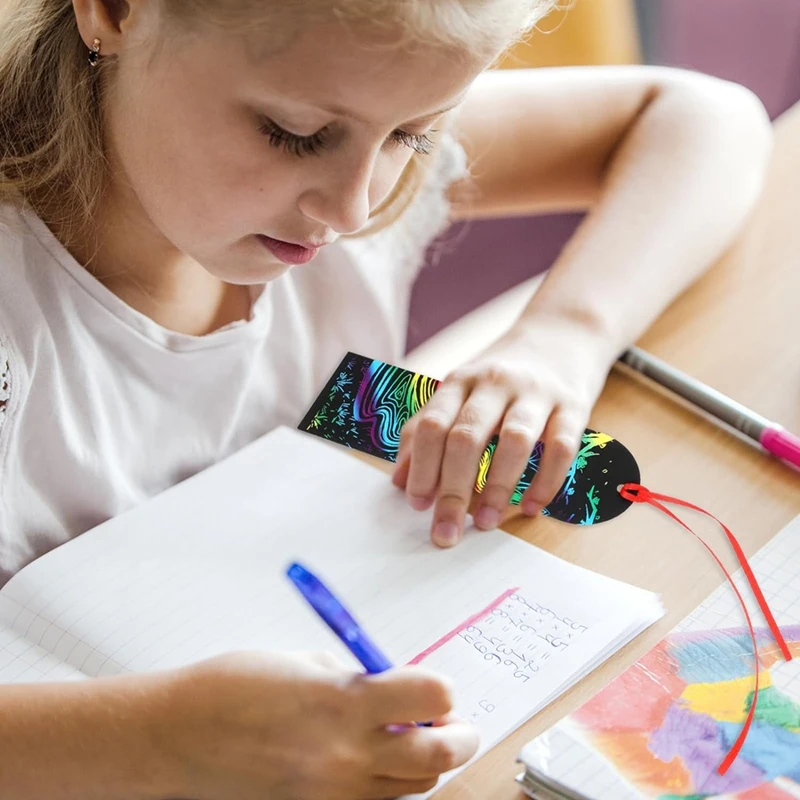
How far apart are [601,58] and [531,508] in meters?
0.92

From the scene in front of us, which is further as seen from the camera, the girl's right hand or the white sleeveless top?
the white sleeveless top

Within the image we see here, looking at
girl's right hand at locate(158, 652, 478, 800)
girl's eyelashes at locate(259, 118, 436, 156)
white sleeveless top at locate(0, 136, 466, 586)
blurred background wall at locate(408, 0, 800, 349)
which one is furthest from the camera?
blurred background wall at locate(408, 0, 800, 349)

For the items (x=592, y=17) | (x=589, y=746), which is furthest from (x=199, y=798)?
(x=592, y=17)

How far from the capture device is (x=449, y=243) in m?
1.90

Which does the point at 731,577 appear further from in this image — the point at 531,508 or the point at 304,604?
the point at 304,604

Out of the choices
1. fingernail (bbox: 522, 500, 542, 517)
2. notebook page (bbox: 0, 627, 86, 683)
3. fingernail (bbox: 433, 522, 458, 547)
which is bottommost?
notebook page (bbox: 0, 627, 86, 683)

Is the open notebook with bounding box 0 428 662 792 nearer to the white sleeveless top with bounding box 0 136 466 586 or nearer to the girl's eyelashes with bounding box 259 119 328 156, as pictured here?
the white sleeveless top with bounding box 0 136 466 586

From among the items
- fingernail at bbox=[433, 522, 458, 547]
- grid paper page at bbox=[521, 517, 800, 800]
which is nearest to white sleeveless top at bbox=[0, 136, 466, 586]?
fingernail at bbox=[433, 522, 458, 547]

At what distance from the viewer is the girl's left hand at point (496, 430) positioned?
0.69 m

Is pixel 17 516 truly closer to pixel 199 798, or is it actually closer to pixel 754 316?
pixel 199 798

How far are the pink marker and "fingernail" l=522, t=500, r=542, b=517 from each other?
0.16 metres

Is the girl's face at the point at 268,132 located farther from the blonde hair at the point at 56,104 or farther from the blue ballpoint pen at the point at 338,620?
the blue ballpoint pen at the point at 338,620

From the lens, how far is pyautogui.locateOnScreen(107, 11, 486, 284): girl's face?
57cm

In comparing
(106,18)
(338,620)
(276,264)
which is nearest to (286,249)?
(276,264)
